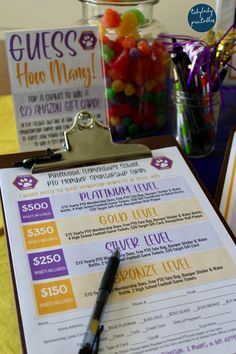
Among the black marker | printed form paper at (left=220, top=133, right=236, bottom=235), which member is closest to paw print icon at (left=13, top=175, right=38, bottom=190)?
the black marker

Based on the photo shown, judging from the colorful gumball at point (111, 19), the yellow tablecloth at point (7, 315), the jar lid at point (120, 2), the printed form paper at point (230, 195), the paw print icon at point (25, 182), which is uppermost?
the jar lid at point (120, 2)

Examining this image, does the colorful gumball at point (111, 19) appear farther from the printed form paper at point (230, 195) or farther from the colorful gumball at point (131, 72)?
the printed form paper at point (230, 195)

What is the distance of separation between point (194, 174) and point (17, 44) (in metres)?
0.31

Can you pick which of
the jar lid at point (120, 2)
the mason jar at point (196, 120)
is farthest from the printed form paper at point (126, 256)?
the jar lid at point (120, 2)

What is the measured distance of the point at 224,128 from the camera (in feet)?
3.02

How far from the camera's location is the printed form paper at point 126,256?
467 millimetres

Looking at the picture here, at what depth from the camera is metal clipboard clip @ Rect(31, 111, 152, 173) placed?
0.65 meters

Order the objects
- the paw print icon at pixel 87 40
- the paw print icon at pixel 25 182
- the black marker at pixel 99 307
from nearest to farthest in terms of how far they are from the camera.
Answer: the black marker at pixel 99 307 < the paw print icon at pixel 25 182 < the paw print icon at pixel 87 40

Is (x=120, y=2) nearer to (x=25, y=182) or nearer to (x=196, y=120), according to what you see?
(x=196, y=120)

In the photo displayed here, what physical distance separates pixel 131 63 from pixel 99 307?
0.45m

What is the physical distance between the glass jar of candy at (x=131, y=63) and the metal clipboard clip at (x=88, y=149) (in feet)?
0.50

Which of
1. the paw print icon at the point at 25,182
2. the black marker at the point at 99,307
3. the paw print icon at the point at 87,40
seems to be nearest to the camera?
the black marker at the point at 99,307

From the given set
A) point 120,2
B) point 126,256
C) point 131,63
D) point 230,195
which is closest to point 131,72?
point 131,63

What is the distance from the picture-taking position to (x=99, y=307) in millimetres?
479
